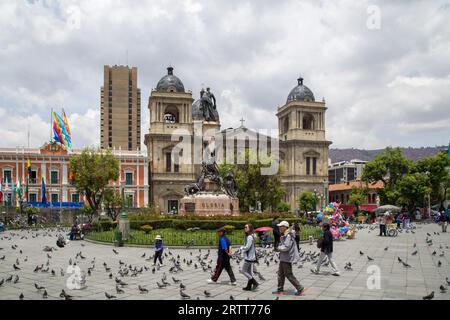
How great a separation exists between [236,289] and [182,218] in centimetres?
1555

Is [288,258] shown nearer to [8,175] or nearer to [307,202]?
[307,202]

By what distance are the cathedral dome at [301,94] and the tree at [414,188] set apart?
2325 cm

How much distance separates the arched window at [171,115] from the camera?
62.1 metres

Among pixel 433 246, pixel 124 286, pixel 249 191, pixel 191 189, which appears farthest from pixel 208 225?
pixel 249 191

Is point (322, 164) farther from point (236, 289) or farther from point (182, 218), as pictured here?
point (236, 289)

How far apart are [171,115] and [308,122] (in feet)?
72.1

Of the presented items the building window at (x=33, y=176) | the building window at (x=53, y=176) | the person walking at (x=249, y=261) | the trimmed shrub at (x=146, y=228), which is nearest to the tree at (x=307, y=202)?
the building window at (x=53, y=176)

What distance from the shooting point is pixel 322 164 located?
64812 mm

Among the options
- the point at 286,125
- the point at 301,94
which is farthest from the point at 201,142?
the point at 301,94

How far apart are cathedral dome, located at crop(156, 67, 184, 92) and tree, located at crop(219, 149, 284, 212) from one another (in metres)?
21.5

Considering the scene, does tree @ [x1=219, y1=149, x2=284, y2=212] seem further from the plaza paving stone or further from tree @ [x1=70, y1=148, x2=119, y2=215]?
the plaza paving stone

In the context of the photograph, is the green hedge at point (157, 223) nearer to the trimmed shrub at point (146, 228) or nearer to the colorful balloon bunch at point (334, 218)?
the trimmed shrub at point (146, 228)

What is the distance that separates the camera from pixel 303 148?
211ft

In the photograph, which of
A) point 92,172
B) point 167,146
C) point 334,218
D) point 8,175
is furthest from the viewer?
point 167,146
